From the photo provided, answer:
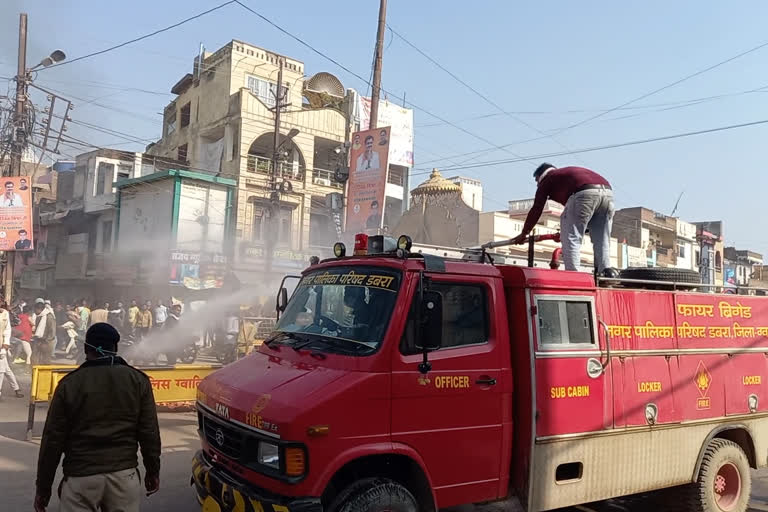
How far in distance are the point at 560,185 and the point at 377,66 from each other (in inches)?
456

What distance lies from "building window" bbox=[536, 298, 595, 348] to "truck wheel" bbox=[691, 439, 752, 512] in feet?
6.78

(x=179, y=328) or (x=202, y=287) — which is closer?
(x=179, y=328)

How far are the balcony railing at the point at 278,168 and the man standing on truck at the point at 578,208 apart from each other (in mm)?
26440

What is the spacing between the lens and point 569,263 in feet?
19.6

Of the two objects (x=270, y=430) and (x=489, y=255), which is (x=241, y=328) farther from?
(x=270, y=430)

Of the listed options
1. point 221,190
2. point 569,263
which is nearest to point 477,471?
point 569,263

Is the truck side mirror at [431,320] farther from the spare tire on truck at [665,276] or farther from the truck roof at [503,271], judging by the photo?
the spare tire on truck at [665,276]

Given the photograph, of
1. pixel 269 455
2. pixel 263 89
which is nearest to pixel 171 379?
pixel 269 455

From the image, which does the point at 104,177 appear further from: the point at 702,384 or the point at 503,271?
the point at 702,384

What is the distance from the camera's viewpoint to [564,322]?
4.88m

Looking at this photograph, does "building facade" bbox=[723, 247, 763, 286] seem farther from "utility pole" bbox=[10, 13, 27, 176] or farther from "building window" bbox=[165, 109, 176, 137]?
"utility pole" bbox=[10, 13, 27, 176]

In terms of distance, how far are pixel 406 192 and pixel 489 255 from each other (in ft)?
109

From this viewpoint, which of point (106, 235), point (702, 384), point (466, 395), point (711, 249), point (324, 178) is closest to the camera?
point (466, 395)

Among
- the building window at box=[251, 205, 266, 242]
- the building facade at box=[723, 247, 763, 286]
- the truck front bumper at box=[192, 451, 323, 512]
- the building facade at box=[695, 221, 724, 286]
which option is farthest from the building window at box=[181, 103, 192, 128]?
the building facade at box=[723, 247, 763, 286]
